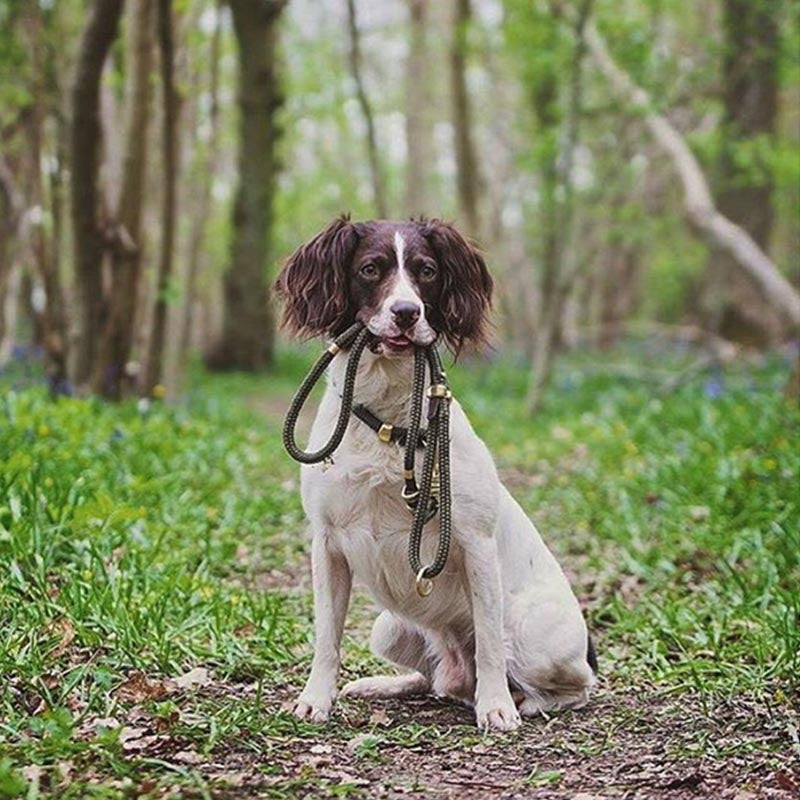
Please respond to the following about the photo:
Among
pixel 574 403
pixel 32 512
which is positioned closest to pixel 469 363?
pixel 574 403

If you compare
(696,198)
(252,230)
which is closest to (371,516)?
(696,198)

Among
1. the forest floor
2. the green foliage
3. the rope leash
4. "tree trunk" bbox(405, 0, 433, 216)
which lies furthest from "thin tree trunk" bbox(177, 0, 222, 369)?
the rope leash

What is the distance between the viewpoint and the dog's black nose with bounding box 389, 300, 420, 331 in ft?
11.6

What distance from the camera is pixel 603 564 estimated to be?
617 cm

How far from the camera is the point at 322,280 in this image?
3742 mm

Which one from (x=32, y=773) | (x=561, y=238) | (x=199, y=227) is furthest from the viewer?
(x=561, y=238)

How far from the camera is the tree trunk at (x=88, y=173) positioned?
319 inches

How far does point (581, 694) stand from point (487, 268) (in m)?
1.38

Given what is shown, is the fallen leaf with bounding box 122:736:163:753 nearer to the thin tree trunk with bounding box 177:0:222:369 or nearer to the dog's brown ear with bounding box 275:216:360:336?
the dog's brown ear with bounding box 275:216:360:336

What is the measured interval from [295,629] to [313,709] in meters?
0.98

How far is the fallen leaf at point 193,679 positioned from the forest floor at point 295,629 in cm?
1

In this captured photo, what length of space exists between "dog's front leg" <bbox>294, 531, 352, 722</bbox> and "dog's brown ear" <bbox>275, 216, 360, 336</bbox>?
63cm

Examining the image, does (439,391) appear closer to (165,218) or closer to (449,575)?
(449,575)

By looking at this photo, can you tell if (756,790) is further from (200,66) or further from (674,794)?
(200,66)
